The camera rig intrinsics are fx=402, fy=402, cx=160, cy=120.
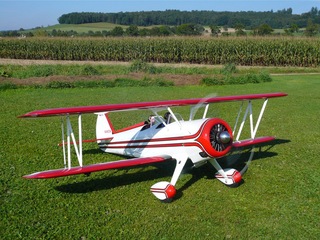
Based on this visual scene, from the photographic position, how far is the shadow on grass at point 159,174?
7309 mm

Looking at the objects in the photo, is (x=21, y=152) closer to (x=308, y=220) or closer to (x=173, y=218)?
(x=173, y=218)

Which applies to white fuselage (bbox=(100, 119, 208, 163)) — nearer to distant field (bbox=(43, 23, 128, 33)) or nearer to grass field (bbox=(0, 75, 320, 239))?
grass field (bbox=(0, 75, 320, 239))

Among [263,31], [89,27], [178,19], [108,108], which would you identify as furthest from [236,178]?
[178,19]

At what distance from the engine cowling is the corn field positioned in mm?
30302

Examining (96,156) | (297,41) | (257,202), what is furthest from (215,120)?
(297,41)

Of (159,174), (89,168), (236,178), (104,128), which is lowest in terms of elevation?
(159,174)

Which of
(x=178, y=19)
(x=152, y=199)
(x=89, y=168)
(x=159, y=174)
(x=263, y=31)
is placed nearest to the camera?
(x=89, y=168)

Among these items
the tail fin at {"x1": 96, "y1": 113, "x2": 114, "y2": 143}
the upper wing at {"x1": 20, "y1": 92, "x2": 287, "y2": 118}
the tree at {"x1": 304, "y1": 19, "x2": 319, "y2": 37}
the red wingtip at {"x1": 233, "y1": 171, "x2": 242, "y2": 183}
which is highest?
the upper wing at {"x1": 20, "y1": 92, "x2": 287, "y2": 118}

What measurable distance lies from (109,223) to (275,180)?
11.7ft

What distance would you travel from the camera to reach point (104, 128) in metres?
8.83

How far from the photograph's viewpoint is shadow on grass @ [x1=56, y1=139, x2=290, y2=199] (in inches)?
288

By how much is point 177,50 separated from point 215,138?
31.2 m

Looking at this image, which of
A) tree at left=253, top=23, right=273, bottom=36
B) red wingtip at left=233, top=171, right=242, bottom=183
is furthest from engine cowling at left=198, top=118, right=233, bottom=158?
tree at left=253, top=23, right=273, bottom=36

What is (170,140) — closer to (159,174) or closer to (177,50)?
(159,174)
